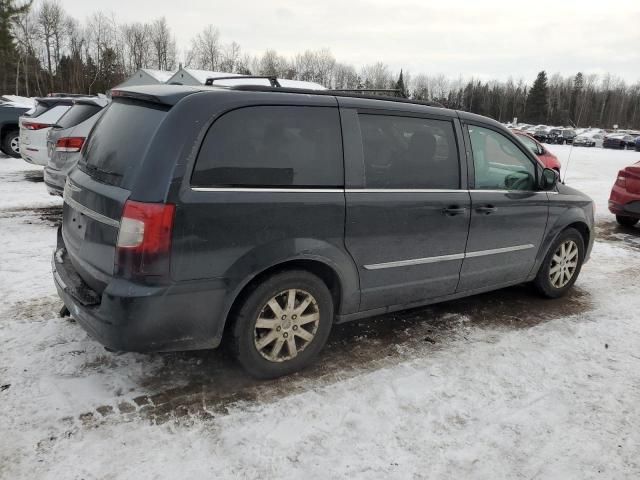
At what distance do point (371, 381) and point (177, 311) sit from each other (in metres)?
1.36

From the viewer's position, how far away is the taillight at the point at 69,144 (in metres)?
6.96

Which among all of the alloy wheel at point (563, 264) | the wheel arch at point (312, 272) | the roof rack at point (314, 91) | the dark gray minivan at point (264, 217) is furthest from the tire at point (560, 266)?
the wheel arch at point (312, 272)

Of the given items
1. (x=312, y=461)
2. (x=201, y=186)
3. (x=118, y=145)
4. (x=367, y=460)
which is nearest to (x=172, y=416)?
(x=312, y=461)

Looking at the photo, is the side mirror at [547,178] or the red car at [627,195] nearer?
the side mirror at [547,178]

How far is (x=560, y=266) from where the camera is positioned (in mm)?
4973

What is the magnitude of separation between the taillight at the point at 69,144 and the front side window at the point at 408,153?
17.1ft

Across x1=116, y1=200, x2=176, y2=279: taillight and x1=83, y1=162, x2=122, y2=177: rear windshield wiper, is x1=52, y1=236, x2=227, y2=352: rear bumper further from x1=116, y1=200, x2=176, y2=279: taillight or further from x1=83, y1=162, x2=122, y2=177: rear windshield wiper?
x1=83, y1=162, x2=122, y2=177: rear windshield wiper

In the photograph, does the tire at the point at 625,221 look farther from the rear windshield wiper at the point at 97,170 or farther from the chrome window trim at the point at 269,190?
the rear windshield wiper at the point at 97,170

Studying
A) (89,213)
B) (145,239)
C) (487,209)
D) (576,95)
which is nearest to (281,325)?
(145,239)

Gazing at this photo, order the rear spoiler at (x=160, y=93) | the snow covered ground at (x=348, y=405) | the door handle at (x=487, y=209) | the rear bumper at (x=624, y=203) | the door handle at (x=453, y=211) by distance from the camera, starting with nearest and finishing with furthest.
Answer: the snow covered ground at (x=348, y=405), the rear spoiler at (x=160, y=93), the door handle at (x=453, y=211), the door handle at (x=487, y=209), the rear bumper at (x=624, y=203)

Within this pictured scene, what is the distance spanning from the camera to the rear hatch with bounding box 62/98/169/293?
274 centimetres

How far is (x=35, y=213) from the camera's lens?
7406mm

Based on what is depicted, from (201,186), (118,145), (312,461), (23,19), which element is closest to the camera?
(312,461)

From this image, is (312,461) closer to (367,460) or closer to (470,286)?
(367,460)
